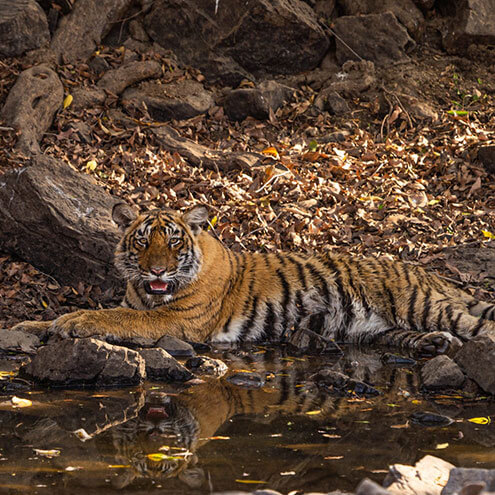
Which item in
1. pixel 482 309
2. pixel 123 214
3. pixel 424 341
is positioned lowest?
pixel 424 341

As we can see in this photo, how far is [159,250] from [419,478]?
3337 mm

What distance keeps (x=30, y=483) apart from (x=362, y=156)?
7.38 m

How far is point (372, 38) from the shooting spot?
37.3 feet

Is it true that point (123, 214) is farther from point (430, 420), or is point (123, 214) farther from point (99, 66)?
point (99, 66)

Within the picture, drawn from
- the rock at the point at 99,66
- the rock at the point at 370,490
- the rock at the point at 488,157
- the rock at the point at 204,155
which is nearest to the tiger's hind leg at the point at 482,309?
the rock at the point at 488,157

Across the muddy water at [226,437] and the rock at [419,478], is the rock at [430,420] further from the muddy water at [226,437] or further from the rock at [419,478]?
the rock at [419,478]

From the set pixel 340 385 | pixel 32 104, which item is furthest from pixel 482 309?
pixel 32 104

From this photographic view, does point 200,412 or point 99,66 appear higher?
point 99,66

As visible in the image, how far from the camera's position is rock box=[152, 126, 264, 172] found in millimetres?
9312

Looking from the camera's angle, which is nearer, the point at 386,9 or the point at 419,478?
the point at 419,478

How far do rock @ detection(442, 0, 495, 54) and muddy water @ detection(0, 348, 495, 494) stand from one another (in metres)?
7.84

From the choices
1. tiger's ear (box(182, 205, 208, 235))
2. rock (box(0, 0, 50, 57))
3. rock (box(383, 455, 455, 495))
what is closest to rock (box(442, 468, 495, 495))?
rock (box(383, 455, 455, 495))

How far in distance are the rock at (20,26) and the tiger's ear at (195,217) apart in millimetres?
5502

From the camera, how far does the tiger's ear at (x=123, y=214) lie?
6070 mm
